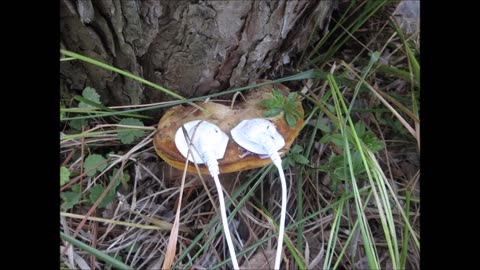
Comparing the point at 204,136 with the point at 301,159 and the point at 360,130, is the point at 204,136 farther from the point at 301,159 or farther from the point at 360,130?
the point at 360,130

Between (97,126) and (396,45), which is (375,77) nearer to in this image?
(396,45)

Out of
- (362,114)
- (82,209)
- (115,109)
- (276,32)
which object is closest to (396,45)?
(362,114)

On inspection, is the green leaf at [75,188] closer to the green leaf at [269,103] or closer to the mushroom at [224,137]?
the mushroom at [224,137]

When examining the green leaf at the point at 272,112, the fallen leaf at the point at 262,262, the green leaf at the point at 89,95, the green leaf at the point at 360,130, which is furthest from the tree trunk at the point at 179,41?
the fallen leaf at the point at 262,262

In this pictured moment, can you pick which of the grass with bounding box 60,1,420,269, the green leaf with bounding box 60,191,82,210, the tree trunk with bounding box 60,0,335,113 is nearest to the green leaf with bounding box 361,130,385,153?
the grass with bounding box 60,1,420,269

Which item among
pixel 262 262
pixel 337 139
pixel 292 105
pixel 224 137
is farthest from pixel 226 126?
pixel 262 262

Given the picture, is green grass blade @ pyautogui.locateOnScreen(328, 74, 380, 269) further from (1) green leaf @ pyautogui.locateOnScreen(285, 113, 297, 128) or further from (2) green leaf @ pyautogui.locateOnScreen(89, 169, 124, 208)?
(2) green leaf @ pyautogui.locateOnScreen(89, 169, 124, 208)
